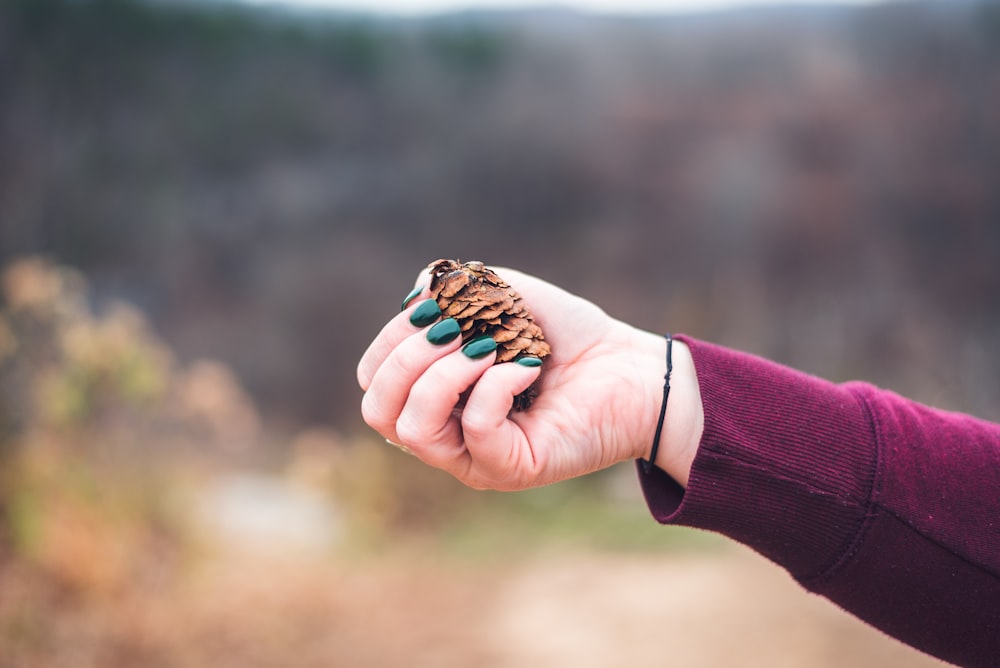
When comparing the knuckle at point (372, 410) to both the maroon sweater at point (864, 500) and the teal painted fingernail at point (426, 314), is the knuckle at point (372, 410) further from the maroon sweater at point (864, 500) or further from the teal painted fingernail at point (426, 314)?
the maroon sweater at point (864, 500)

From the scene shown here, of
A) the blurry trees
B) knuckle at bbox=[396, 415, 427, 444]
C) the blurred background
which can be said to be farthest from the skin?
the blurry trees

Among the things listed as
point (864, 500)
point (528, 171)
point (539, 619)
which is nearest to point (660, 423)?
point (864, 500)

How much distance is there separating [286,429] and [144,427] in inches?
156

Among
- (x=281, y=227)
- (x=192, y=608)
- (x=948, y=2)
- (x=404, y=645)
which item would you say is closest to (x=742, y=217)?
(x=948, y=2)

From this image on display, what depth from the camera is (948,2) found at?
9.28m

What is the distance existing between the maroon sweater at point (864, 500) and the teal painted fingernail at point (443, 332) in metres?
0.47

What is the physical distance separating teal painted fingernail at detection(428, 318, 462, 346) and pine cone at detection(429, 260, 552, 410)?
Answer: 4 cm

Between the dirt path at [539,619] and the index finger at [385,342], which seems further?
the dirt path at [539,619]

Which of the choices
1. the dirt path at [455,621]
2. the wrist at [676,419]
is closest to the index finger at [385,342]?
the wrist at [676,419]

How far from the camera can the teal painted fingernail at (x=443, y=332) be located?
1255 millimetres

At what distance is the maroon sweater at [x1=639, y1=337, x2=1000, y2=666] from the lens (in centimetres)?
121

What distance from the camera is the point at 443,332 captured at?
1.26 metres

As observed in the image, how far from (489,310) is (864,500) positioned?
2.35 feet

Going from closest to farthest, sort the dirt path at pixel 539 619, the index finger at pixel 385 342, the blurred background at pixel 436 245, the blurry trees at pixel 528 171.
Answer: the index finger at pixel 385 342, the dirt path at pixel 539 619, the blurred background at pixel 436 245, the blurry trees at pixel 528 171
